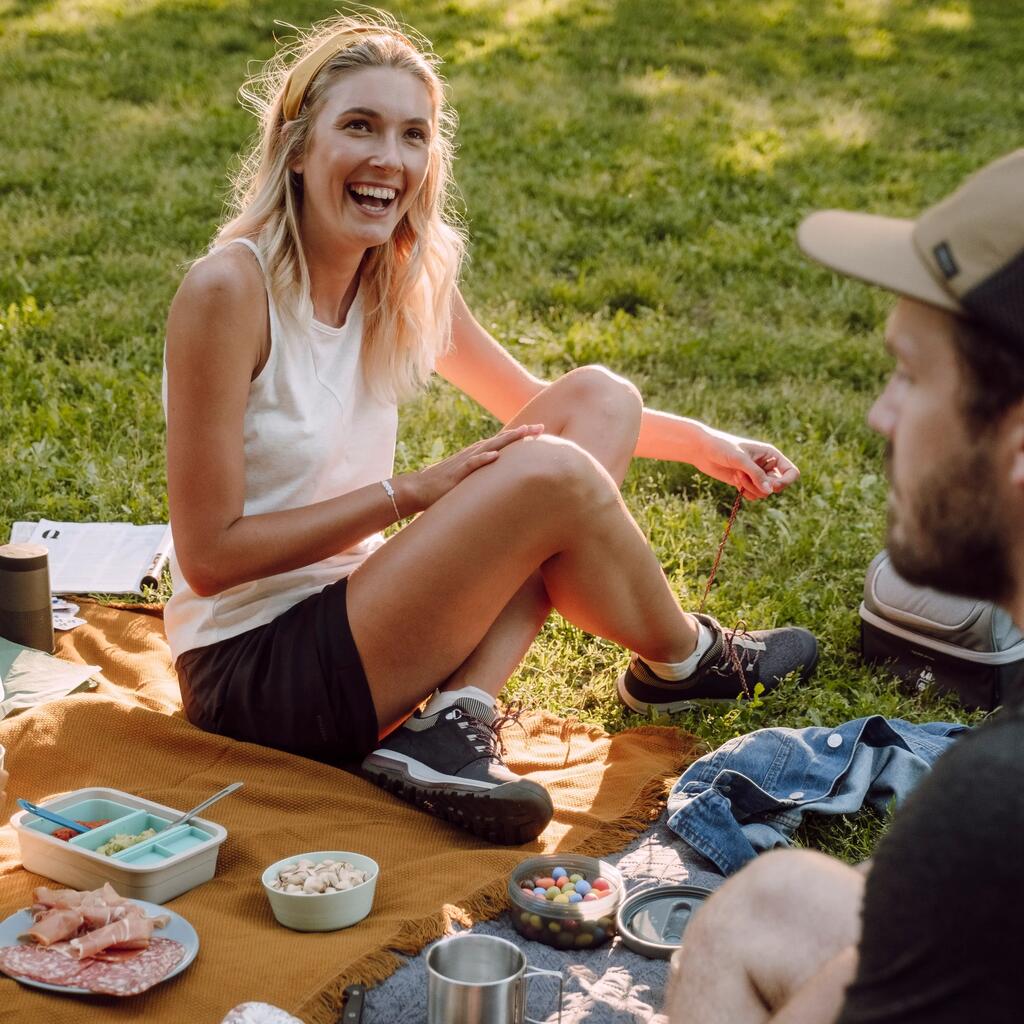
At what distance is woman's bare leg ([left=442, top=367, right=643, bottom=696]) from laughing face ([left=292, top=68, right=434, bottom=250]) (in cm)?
65

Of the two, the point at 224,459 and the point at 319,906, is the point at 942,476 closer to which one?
the point at 319,906

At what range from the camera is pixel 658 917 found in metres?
2.83

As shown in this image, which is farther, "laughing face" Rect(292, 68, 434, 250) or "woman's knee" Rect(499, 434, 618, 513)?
"laughing face" Rect(292, 68, 434, 250)

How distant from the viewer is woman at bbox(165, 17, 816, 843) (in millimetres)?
3188

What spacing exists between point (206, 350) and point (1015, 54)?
9.96 meters

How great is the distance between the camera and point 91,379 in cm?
585

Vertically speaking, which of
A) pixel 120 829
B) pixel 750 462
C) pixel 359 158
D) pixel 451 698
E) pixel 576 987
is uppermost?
pixel 359 158

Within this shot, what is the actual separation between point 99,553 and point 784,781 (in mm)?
2471

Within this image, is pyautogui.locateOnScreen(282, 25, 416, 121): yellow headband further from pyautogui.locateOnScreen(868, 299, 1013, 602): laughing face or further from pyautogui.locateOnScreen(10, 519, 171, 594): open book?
pyautogui.locateOnScreen(868, 299, 1013, 602): laughing face

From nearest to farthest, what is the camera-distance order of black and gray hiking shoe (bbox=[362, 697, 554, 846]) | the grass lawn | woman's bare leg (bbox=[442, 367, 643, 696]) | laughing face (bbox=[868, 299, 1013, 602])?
laughing face (bbox=[868, 299, 1013, 602]) → black and gray hiking shoe (bbox=[362, 697, 554, 846]) → woman's bare leg (bbox=[442, 367, 643, 696]) → the grass lawn

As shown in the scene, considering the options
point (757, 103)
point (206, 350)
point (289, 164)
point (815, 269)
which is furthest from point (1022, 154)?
point (757, 103)

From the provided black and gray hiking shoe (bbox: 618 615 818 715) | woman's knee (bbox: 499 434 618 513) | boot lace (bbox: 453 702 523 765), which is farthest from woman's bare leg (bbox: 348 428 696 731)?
black and gray hiking shoe (bbox: 618 615 818 715)

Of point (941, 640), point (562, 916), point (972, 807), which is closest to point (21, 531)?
point (562, 916)

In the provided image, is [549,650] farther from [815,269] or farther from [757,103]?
[757,103]
